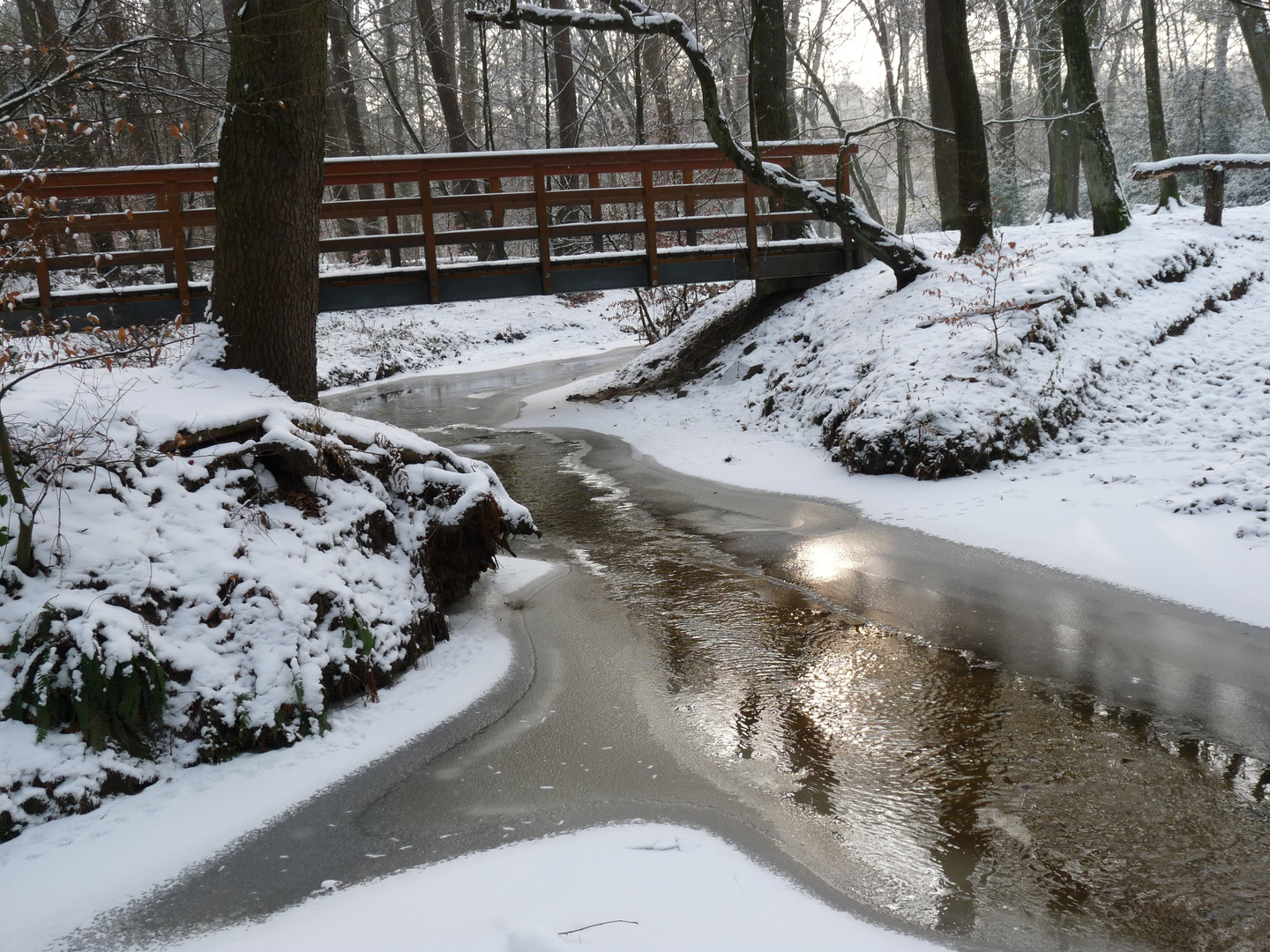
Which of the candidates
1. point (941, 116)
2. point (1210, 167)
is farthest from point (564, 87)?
point (1210, 167)

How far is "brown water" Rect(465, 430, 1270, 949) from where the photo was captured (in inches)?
117

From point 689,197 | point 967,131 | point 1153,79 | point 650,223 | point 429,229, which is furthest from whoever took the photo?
point 1153,79

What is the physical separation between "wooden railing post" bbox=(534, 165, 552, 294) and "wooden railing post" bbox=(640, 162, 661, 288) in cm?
149

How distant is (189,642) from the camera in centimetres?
421

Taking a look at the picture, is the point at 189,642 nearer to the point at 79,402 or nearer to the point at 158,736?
the point at 158,736

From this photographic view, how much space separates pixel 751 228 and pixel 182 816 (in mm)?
11602

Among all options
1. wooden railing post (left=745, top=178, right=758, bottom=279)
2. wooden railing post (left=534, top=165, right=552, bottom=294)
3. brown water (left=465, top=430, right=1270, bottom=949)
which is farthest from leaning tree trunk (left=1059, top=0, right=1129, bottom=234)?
brown water (left=465, top=430, right=1270, bottom=949)

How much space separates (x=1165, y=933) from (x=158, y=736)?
3.92 m

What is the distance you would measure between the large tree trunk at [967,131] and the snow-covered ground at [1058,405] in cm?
70

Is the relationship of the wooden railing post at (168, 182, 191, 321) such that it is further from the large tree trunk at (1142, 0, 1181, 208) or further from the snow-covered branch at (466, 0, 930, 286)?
the large tree trunk at (1142, 0, 1181, 208)

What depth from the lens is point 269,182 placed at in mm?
6191

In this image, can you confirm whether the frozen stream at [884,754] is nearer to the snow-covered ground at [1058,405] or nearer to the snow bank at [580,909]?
the snow bank at [580,909]

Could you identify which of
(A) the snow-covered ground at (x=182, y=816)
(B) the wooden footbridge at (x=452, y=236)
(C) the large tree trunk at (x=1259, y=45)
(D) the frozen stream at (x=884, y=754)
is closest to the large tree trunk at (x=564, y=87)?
(B) the wooden footbridge at (x=452, y=236)

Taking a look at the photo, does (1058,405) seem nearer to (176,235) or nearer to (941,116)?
(176,235)
